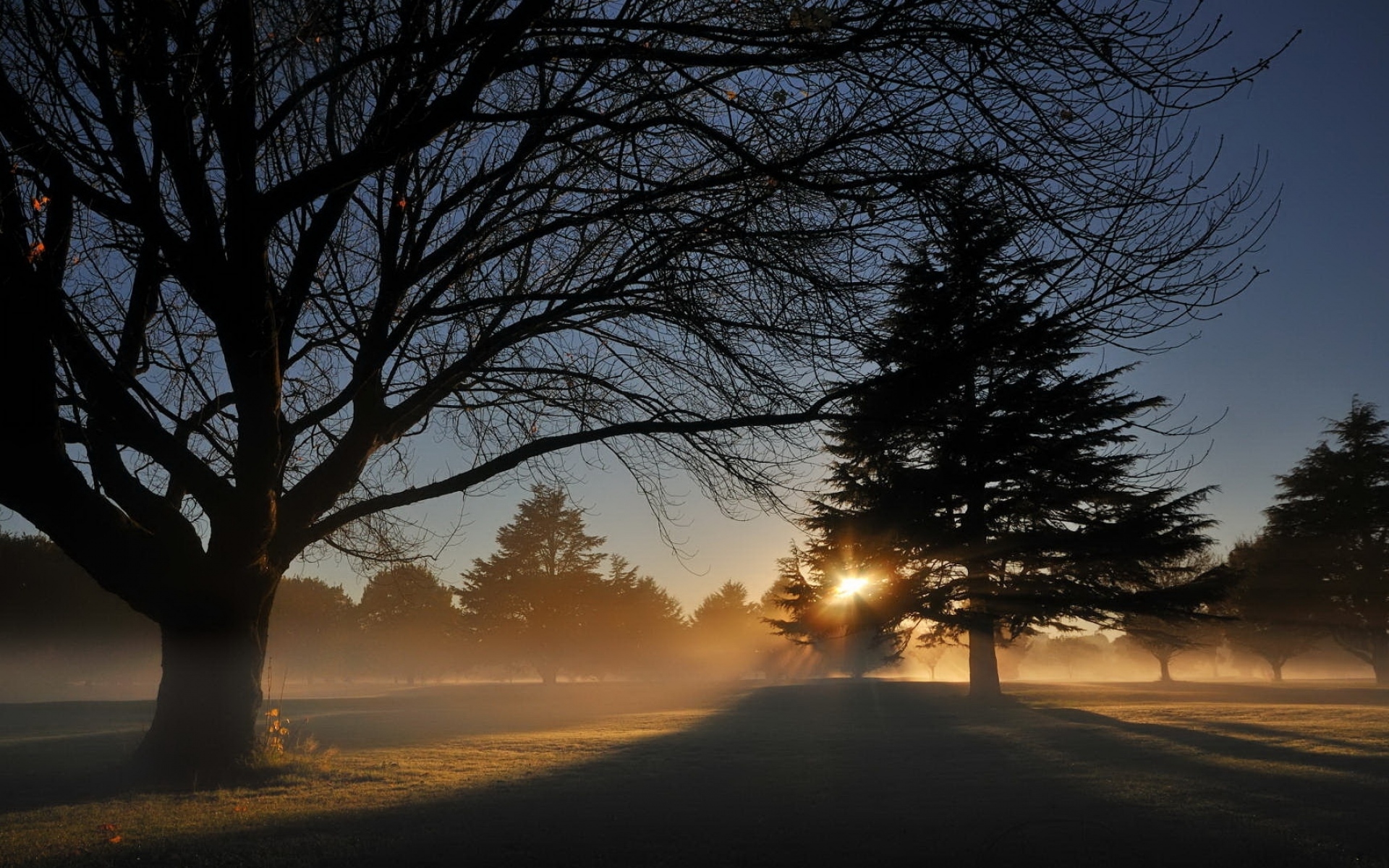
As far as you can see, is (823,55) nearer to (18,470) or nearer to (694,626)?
(18,470)

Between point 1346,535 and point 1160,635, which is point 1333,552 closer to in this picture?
point 1346,535

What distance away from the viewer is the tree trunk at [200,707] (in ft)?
28.8

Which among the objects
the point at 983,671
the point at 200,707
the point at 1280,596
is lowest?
the point at 983,671

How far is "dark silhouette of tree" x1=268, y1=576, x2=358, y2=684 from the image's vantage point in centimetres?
6656

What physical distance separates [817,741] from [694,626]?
209 feet

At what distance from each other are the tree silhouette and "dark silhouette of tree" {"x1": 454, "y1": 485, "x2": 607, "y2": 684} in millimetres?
34211

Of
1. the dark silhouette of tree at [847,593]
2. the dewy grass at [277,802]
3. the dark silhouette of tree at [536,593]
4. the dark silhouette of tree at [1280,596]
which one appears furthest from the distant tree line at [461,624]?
the dark silhouette of tree at [1280,596]

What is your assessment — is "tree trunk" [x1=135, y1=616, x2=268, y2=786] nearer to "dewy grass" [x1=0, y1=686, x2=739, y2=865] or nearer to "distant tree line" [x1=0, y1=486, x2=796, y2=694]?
"dewy grass" [x1=0, y1=686, x2=739, y2=865]

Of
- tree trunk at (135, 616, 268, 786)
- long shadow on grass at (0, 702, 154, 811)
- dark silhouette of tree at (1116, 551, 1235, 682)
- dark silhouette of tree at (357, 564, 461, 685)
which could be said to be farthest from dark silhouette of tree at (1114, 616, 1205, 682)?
dark silhouette of tree at (357, 564, 461, 685)

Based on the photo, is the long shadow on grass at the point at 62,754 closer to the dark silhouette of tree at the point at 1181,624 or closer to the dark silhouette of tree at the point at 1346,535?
the dark silhouette of tree at the point at 1181,624

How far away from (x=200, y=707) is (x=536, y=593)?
4085 cm

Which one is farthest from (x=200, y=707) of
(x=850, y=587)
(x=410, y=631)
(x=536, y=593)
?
(x=410, y=631)

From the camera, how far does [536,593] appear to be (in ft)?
161

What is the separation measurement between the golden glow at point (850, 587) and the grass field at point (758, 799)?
322 centimetres
